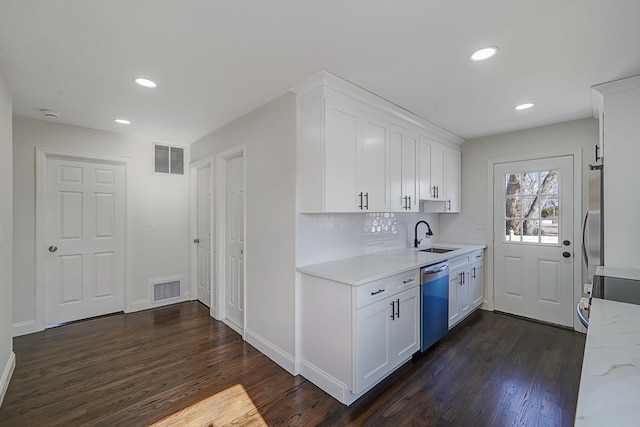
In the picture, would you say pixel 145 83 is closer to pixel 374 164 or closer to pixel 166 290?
pixel 374 164

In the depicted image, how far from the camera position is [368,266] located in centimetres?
253

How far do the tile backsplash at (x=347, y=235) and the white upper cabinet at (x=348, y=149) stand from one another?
295mm

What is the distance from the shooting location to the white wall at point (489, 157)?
3.32 m

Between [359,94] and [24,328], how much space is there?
4422mm

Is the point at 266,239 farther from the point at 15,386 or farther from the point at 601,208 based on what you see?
the point at 601,208

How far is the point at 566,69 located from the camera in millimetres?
2168

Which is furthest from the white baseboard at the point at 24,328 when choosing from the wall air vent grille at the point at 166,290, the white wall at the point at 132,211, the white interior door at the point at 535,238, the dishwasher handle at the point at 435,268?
the white interior door at the point at 535,238

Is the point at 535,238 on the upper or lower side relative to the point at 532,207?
lower

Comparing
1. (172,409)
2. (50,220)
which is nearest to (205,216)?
(50,220)

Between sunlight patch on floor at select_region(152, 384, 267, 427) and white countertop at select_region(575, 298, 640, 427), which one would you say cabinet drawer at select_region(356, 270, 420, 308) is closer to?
sunlight patch on floor at select_region(152, 384, 267, 427)

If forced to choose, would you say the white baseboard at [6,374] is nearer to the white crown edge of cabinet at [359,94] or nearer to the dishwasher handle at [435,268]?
the white crown edge of cabinet at [359,94]

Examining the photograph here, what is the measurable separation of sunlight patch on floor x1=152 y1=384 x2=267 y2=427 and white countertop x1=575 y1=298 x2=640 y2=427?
183 cm

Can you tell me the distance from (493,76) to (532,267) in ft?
8.58

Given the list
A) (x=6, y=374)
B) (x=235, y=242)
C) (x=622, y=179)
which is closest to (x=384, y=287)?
(x=235, y=242)
